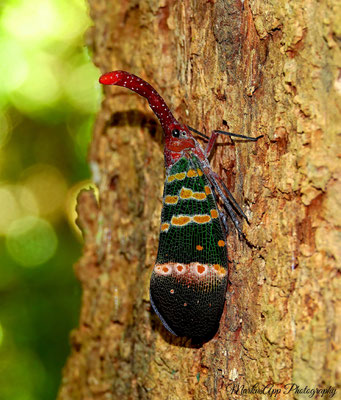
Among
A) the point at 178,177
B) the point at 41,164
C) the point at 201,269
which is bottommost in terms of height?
the point at 201,269

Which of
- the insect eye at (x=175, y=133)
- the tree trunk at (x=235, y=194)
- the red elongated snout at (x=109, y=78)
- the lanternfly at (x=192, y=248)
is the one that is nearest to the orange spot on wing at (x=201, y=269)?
the lanternfly at (x=192, y=248)

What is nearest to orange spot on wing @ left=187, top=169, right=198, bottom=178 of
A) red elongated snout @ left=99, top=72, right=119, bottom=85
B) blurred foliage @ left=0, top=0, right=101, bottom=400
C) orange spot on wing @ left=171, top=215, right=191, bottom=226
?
orange spot on wing @ left=171, top=215, right=191, bottom=226

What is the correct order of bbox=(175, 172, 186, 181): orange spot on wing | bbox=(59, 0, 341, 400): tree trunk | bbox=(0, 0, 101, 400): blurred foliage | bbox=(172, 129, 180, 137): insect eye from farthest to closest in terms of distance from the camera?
bbox=(0, 0, 101, 400): blurred foliage, bbox=(172, 129, 180, 137): insect eye, bbox=(175, 172, 186, 181): orange spot on wing, bbox=(59, 0, 341, 400): tree trunk

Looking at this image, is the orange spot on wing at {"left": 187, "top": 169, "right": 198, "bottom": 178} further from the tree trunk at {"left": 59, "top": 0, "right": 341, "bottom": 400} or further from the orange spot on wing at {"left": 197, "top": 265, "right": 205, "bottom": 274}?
the orange spot on wing at {"left": 197, "top": 265, "right": 205, "bottom": 274}

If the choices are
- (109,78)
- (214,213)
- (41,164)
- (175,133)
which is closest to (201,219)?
(214,213)

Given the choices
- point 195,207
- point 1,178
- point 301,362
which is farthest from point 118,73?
point 1,178

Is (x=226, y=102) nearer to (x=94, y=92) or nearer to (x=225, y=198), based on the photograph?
(x=225, y=198)

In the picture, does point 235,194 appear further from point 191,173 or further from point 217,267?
point 217,267

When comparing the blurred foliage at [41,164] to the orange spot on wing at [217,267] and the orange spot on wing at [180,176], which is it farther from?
the orange spot on wing at [217,267]
